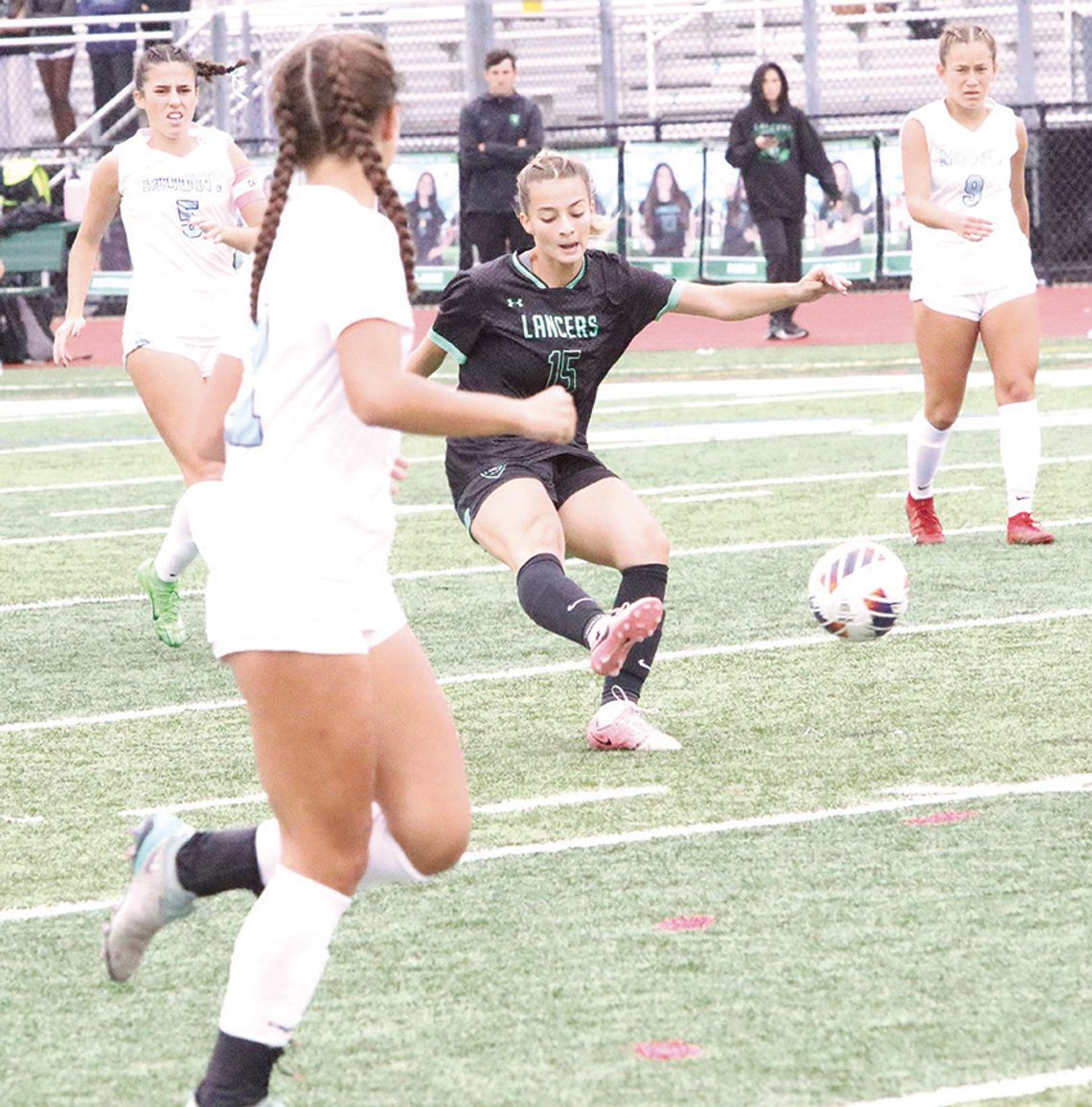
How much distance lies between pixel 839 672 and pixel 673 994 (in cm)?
334

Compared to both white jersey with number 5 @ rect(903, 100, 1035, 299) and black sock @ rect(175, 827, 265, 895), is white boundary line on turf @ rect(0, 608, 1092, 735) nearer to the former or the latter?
white jersey with number 5 @ rect(903, 100, 1035, 299)

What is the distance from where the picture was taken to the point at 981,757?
20.6ft

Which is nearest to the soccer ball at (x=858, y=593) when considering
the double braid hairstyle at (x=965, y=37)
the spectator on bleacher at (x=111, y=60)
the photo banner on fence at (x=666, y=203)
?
the double braid hairstyle at (x=965, y=37)

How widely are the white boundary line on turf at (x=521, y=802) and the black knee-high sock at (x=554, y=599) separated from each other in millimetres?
454

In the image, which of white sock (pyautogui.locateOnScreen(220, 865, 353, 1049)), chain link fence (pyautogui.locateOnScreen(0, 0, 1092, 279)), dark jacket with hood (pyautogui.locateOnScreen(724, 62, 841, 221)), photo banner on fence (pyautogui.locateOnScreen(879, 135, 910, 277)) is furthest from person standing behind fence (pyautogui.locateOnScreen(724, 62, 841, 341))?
white sock (pyautogui.locateOnScreen(220, 865, 353, 1049))

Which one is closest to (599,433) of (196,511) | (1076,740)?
(1076,740)

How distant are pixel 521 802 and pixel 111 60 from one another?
2079 cm

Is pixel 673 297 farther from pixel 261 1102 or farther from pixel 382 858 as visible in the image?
pixel 261 1102

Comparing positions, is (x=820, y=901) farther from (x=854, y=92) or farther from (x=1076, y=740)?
(x=854, y=92)

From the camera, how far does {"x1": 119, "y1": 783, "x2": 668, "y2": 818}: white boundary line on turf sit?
5.94 meters

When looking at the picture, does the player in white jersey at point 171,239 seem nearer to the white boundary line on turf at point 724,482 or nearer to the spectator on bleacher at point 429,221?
the white boundary line on turf at point 724,482

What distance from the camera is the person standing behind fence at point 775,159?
20594 millimetres

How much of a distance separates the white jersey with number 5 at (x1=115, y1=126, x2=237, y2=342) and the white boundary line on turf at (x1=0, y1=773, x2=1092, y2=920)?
11.3ft

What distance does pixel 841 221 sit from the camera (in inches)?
883
